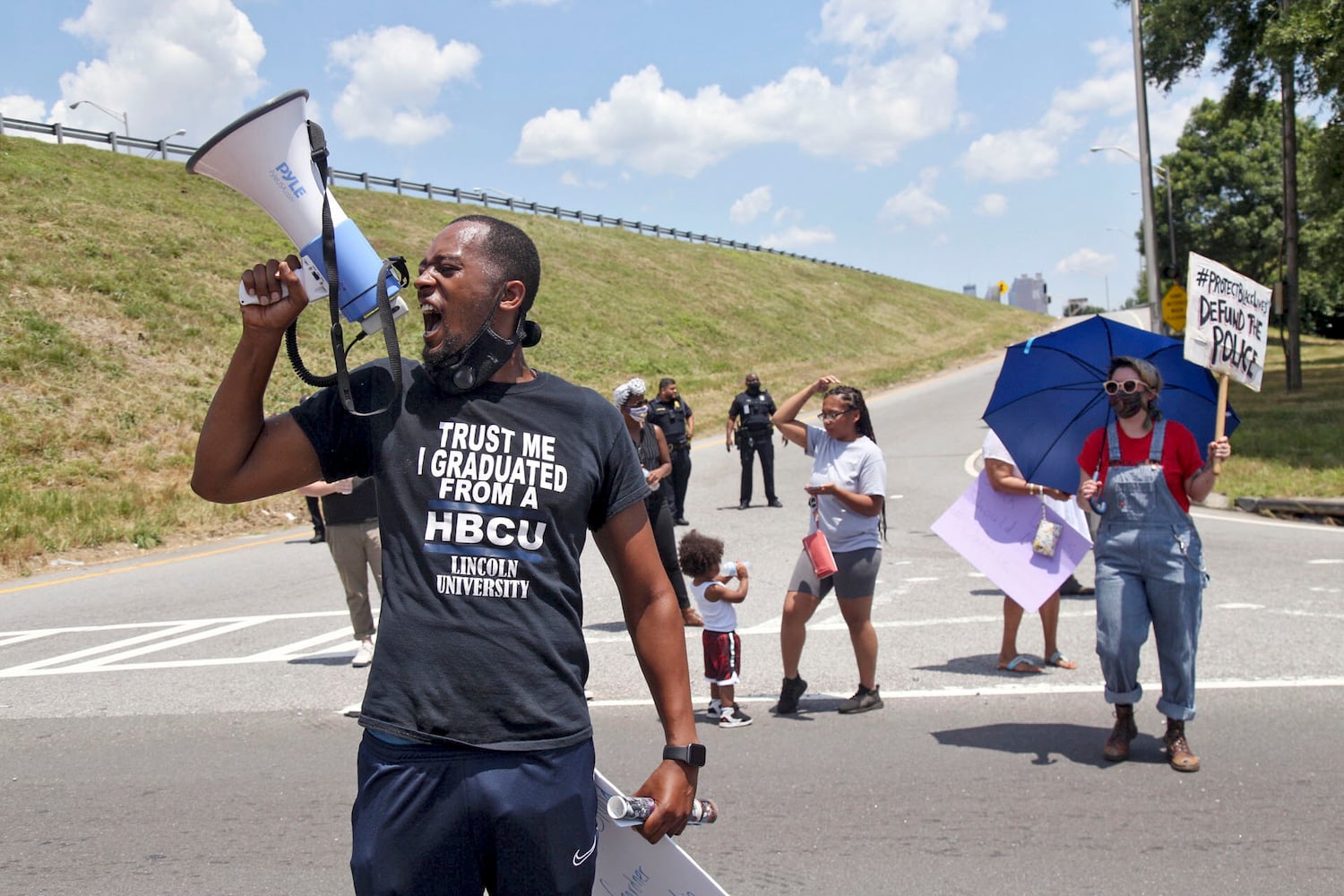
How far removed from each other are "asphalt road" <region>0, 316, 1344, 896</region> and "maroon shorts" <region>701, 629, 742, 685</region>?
0.28 metres

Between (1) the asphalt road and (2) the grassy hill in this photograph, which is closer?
(1) the asphalt road

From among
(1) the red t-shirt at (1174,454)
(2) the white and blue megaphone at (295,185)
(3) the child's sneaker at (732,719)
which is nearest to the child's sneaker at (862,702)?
(3) the child's sneaker at (732,719)

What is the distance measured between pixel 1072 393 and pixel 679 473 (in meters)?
8.16

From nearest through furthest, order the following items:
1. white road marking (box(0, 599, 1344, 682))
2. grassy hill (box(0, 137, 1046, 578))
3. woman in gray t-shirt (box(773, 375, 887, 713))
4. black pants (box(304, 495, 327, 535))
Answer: woman in gray t-shirt (box(773, 375, 887, 713)) < white road marking (box(0, 599, 1344, 682)) < black pants (box(304, 495, 327, 535)) < grassy hill (box(0, 137, 1046, 578))

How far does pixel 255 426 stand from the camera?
2.41 meters

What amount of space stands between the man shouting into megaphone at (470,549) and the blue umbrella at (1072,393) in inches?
171

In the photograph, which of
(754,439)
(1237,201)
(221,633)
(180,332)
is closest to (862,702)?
(221,633)

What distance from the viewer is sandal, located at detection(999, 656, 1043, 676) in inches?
293

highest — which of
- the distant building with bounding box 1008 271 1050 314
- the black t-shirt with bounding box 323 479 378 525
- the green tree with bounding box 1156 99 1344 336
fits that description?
the distant building with bounding box 1008 271 1050 314

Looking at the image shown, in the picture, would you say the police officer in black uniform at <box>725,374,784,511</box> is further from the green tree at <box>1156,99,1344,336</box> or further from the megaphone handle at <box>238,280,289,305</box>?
the green tree at <box>1156,99,1344,336</box>

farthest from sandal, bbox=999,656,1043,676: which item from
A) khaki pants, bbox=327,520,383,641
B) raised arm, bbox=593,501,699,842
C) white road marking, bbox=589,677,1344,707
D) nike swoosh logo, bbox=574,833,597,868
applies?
nike swoosh logo, bbox=574,833,597,868

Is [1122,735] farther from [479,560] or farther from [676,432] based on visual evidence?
[676,432]

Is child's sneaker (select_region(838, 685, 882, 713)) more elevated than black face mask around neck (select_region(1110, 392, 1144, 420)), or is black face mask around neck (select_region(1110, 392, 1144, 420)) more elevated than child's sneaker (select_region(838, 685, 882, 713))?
black face mask around neck (select_region(1110, 392, 1144, 420))

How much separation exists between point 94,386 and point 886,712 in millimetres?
20449
